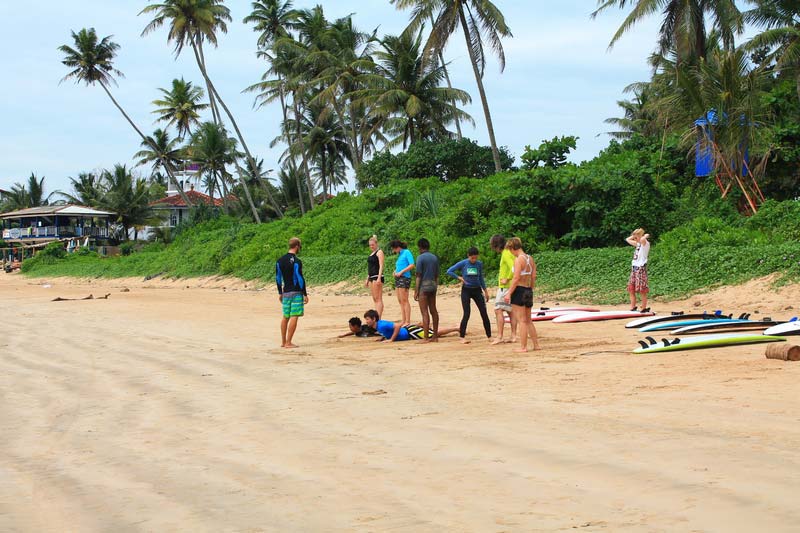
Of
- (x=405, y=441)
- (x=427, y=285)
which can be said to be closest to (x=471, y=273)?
(x=427, y=285)

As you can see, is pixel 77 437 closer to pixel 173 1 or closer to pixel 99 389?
pixel 99 389

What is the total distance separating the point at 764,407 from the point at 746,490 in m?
2.03

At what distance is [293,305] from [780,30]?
77.4 ft

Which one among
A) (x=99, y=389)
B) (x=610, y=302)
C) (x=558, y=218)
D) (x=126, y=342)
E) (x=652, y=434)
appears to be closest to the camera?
(x=652, y=434)

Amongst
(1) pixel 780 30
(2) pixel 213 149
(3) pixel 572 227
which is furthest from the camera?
(2) pixel 213 149

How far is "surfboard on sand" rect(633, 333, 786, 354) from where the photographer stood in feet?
29.6

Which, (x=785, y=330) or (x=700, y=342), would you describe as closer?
(x=700, y=342)

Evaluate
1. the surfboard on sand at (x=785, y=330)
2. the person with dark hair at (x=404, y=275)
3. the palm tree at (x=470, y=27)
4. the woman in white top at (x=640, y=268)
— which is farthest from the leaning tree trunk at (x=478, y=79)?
the surfboard on sand at (x=785, y=330)

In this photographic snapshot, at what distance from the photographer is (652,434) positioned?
513 centimetres

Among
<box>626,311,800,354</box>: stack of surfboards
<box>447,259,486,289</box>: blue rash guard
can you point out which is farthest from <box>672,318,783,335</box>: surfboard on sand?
<box>447,259,486,289</box>: blue rash guard

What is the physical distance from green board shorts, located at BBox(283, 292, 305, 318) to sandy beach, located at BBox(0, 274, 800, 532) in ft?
2.93

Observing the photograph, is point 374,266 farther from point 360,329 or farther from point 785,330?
point 785,330

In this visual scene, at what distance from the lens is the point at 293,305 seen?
11266 millimetres

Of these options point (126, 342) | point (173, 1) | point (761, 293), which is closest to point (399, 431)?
point (126, 342)
